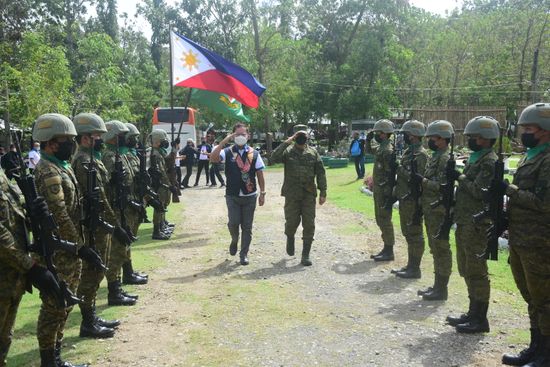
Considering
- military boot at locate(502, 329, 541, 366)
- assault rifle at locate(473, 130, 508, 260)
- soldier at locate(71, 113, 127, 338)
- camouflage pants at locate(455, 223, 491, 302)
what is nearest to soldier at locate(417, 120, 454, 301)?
camouflage pants at locate(455, 223, 491, 302)

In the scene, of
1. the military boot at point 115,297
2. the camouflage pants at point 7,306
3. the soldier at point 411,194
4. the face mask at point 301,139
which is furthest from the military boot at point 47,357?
the face mask at point 301,139

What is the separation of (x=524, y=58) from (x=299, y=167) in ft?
116

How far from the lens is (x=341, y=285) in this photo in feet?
24.1

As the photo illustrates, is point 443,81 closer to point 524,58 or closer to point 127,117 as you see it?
point 524,58

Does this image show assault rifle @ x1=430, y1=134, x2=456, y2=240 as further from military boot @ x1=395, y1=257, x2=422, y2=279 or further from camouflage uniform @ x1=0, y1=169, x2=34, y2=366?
camouflage uniform @ x1=0, y1=169, x2=34, y2=366

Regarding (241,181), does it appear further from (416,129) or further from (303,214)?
(416,129)

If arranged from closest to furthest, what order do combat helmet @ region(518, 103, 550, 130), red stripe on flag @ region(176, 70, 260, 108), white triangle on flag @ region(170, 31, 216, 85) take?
combat helmet @ region(518, 103, 550, 130) < white triangle on flag @ region(170, 31, 216, 85) < red stripe on flag @ region(176, 70, 260, 108)

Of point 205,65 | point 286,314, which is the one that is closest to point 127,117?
point 205,65

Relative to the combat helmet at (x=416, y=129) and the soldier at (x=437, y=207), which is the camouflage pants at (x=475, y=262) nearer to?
the soldier at (x=437, y=207)

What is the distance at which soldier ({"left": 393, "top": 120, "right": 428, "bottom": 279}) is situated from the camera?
24.6 ft

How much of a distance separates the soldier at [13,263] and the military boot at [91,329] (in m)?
1.66

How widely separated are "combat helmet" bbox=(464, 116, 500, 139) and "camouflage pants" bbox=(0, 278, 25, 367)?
456 centimetres

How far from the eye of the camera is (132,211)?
707cm

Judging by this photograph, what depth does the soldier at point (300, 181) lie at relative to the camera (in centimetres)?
845
